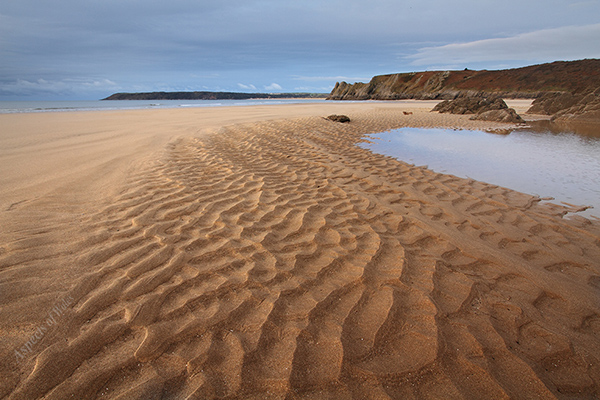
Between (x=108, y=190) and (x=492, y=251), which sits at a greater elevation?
(x=108, y=190)

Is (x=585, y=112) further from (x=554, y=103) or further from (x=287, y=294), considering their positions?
(x=287, y=294)

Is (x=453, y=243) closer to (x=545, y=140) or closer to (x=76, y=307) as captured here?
(x=76, y=307)

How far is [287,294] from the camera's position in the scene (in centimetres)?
222

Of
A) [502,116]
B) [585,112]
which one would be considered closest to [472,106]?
[502,116]

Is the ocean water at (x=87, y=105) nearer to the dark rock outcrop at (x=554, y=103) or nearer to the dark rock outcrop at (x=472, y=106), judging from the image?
the dark rock outcrop at (x=472, y=106)

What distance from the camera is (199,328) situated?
1.88 metres

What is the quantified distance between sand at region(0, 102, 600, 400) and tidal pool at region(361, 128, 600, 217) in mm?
1274

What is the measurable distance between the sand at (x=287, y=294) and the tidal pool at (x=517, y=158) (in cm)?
127

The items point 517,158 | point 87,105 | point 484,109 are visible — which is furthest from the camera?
point 87,105

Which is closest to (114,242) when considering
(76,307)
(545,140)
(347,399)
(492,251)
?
(76,307)

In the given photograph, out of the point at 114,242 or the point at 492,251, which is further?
the point at 492,251

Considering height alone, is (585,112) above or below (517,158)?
above

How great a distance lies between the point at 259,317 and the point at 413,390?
996mm

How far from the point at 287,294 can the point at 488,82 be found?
3007 inches
